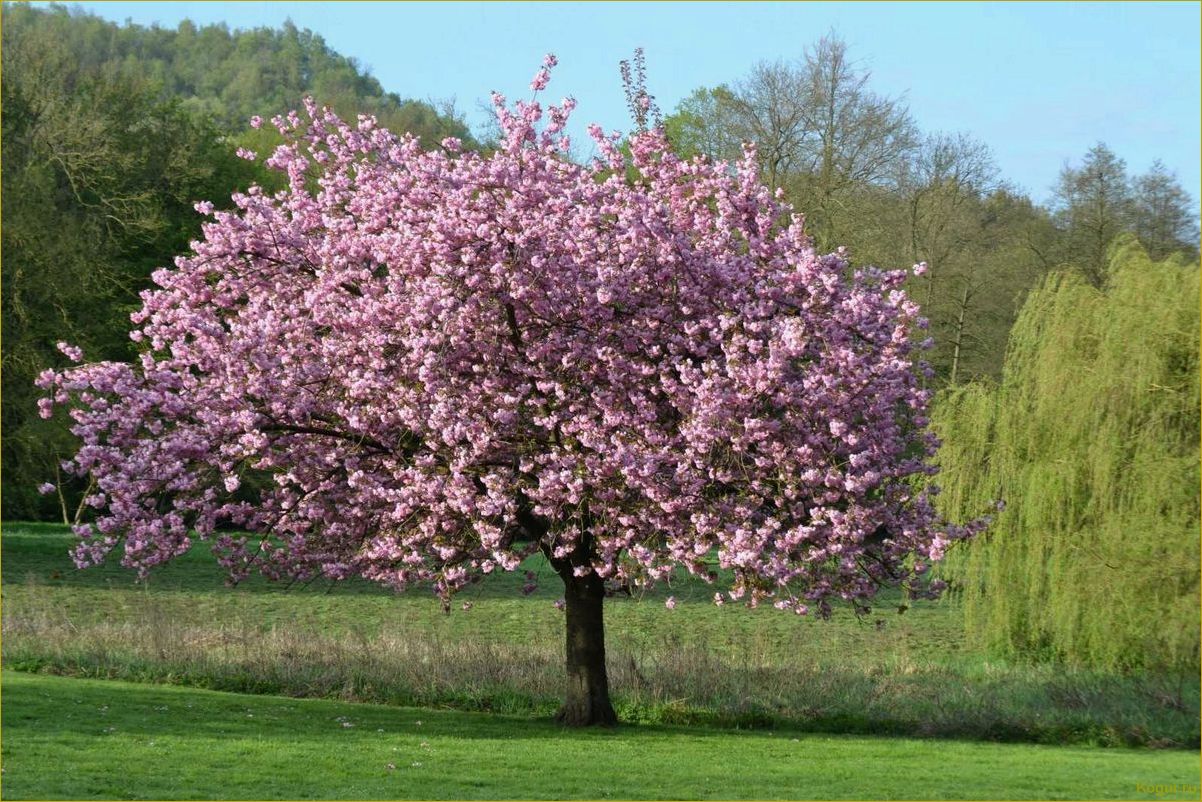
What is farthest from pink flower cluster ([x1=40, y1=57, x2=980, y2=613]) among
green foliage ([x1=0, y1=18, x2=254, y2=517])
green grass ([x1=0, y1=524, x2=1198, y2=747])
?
green foliage ([x1=0, y1=18, x2=254, y2=517])

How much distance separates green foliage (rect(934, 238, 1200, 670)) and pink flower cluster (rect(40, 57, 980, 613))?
22.5 feet

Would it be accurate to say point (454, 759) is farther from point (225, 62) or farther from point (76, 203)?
point (225, 62)

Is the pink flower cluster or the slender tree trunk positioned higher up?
the slender tree trunk

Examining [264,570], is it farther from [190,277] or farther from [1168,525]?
[1168,525]

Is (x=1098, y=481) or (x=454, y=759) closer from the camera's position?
(x=454, y=759)

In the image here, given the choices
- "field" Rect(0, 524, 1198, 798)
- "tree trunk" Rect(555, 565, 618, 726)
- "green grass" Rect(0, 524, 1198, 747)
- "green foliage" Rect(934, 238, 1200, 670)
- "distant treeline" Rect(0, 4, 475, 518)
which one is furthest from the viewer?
"distant treeline" Rect(0, 4, 475, 518)

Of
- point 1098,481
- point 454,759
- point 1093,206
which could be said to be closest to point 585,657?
point 454,759

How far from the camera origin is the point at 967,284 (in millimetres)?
46094

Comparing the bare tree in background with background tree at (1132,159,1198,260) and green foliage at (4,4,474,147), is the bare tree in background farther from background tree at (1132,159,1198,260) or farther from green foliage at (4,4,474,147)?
green foliage at (4,4,474,147)

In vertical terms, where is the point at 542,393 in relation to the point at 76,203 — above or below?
below

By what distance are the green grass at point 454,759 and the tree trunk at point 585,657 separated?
1.40 ft

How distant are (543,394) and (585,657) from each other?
12.4ft

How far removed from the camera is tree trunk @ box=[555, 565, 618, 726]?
55.0 feet

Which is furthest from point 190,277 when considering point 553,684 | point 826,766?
point 826,766
